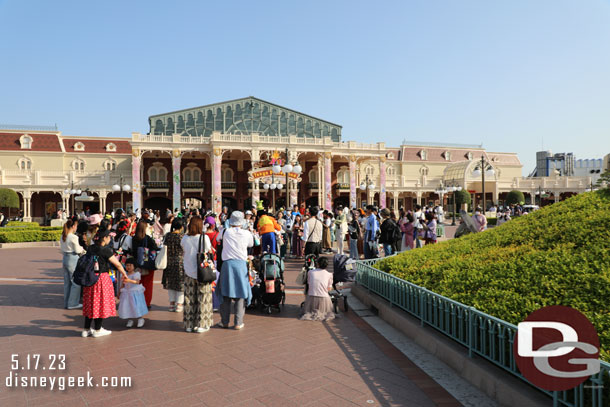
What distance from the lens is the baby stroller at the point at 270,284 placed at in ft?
21.7

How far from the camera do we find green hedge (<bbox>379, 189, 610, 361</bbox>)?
12.7 feet

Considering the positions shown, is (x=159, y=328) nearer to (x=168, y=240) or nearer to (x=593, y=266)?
(x=168, y=240)

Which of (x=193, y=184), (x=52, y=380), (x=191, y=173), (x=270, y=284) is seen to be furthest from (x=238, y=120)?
(x=52, y=380)

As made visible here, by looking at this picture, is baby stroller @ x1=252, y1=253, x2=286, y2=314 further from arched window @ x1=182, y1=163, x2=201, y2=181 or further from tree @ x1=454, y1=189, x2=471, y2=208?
tree @ x1=454, y1=189, x2=471, y2=208

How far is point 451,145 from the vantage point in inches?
2009

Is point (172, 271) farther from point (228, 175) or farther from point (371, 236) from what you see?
point (228, 175)

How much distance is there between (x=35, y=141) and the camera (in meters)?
37.4

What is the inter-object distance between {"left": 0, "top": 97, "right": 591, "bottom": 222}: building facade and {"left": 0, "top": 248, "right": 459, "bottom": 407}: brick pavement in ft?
87.1

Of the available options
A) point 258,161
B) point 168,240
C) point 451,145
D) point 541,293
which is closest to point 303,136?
point 258,161

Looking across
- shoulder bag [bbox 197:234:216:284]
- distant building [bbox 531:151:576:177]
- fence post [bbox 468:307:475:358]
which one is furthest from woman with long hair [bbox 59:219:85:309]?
distant building [bbox 531:151:576:177]

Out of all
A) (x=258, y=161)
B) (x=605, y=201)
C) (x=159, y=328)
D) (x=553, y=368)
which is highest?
(x=258, y=161)

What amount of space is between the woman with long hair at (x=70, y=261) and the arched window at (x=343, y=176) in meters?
38.2

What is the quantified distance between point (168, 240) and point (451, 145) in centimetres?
5002

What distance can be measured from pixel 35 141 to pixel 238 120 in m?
19.3
